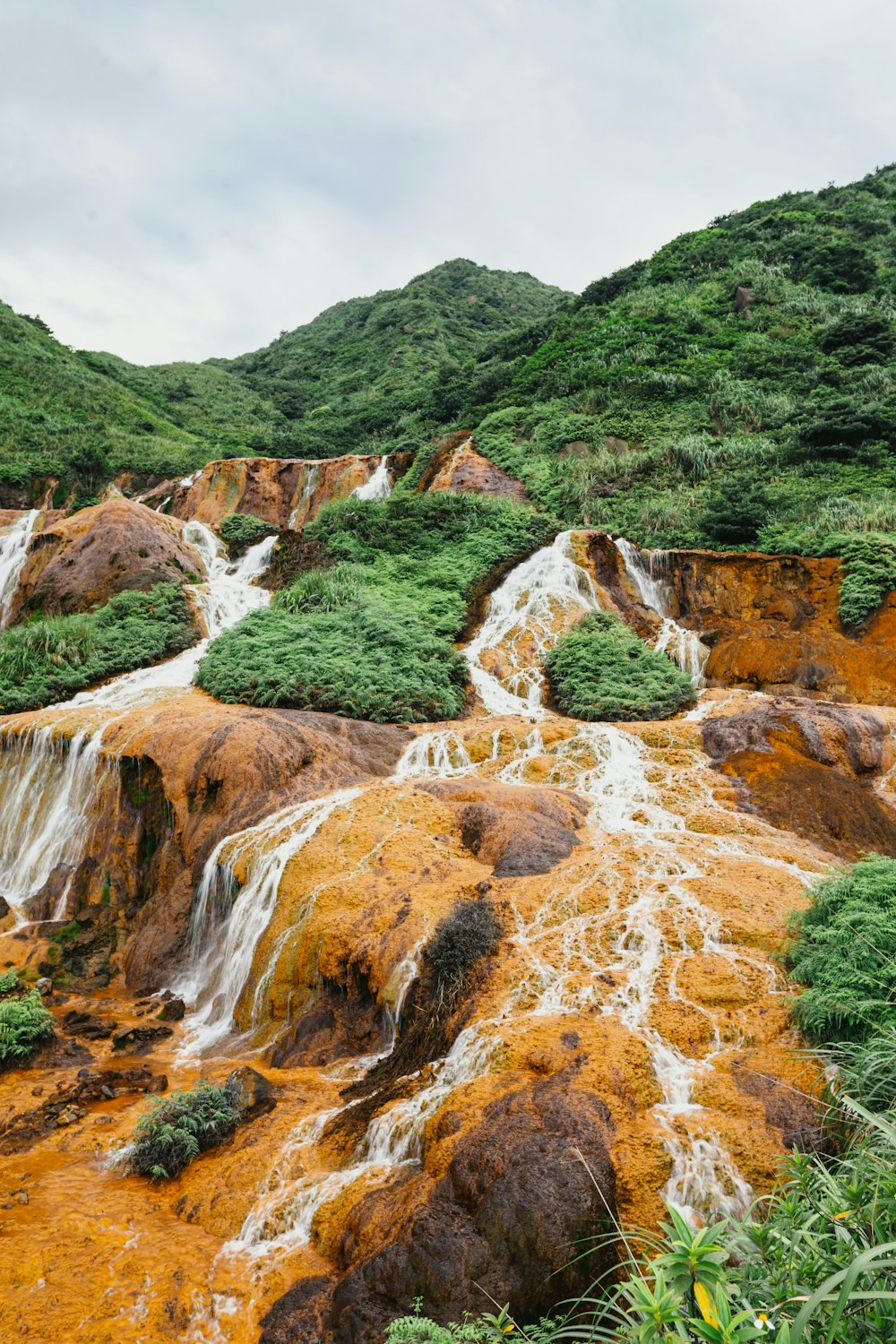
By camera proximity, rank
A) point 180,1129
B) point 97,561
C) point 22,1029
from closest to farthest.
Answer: point 180,1129, point 22,1029, point 97,561

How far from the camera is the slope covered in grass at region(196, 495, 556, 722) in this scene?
1566cm

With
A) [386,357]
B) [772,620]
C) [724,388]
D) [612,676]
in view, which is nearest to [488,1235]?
[612,676]

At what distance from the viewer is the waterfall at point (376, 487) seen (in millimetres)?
31852

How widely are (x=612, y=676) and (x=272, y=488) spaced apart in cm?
2266

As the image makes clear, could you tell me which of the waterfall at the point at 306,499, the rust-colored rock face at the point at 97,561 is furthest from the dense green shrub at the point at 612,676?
the waterfall at the point at 306,499

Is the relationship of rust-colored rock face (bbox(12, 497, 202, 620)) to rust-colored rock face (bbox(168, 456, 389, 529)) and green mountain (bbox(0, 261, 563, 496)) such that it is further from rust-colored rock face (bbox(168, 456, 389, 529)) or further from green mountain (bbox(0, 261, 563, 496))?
green mountain (bbox(0, 261, 563, 496))

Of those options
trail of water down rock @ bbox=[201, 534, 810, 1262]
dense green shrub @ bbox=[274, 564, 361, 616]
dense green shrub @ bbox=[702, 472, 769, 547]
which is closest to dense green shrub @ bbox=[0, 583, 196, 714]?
dense green shrub @ bbox=[274, 564, 361, 616]

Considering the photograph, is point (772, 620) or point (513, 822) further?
point (772, 620)

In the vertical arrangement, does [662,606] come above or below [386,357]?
below

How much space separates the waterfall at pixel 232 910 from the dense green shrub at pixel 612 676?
6.85 m

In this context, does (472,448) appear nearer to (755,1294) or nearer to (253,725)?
(253,725)

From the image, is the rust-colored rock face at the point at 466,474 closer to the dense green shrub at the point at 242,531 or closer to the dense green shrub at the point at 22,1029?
the dense green shrub at the point at 242,531

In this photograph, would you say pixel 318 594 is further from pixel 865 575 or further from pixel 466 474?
pixel 865 575

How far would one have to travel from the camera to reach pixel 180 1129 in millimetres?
6637
